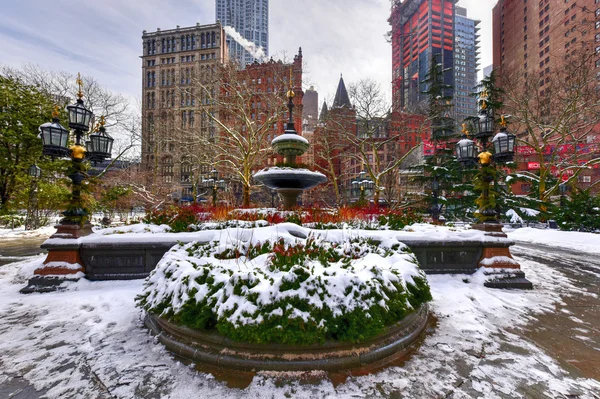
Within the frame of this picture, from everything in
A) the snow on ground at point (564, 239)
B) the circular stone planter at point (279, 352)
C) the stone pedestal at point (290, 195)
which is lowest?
the snow on ground at point (564, 239)

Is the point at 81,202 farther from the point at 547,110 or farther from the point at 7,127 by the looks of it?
the point at 547,110

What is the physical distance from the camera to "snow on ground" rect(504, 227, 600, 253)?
36.3ft

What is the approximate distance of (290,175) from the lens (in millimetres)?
7973

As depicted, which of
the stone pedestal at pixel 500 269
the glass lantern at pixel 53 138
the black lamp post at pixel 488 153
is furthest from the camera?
the black lamp post at pixel 488 153

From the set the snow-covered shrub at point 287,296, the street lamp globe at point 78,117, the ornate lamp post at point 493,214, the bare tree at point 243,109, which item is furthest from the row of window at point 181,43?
the snow-covered shrub at point 287,296

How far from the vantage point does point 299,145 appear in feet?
30.0

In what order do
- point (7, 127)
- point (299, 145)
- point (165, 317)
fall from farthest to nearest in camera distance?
1. point (7, 127)
2. point (299, 145)
3. point (165, 317)

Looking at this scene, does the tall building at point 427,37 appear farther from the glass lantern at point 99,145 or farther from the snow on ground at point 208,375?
the snow on ground at point 208,375

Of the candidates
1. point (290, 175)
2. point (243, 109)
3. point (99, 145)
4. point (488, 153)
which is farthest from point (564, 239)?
point (243, 109)

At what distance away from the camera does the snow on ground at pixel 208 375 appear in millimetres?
2311

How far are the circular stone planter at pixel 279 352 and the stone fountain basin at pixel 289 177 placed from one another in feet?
18.1

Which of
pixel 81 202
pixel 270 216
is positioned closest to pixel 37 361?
pixel 81 202

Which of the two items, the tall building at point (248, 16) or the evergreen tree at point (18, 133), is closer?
the evergreen tree at point (18, 133)

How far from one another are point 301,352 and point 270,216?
513 centimetres
